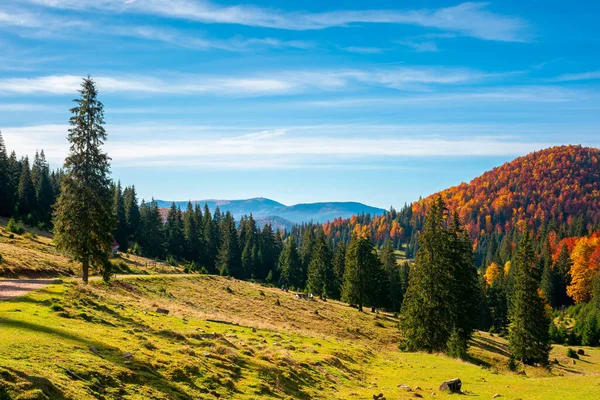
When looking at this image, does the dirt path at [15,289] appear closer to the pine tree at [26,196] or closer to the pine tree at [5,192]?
the pine tree at [5,192]

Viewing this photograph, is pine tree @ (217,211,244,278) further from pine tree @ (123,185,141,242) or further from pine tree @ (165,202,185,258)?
pine tree @ (123,185,141,242)

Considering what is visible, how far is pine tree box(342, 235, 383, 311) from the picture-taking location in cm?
7294

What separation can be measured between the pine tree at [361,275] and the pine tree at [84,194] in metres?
46.2

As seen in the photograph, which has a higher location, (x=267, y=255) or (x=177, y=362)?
(x=177, y=362)

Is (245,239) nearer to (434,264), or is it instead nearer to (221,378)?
(434,264)

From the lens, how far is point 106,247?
3784cm

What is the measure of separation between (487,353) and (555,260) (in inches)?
3668

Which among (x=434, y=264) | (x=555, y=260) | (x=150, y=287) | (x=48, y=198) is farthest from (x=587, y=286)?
(x=48, y=198)

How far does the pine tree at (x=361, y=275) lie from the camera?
239 ft

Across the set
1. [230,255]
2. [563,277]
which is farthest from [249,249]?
[563,277]

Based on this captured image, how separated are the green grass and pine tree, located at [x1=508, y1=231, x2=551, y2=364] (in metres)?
6.27

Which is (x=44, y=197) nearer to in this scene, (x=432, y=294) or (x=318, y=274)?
(x=318, y=274)

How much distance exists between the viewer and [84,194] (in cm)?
3628

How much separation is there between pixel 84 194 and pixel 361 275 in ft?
162
